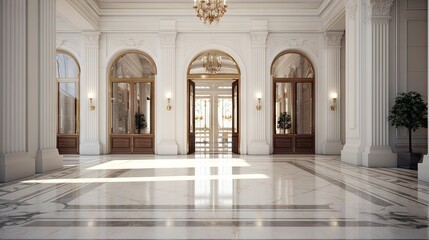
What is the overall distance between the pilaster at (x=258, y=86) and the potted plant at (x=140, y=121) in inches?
153

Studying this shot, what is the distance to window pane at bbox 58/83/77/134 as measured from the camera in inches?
544

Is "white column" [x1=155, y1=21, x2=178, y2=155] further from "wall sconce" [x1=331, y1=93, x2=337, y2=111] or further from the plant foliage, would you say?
"wall sconce" [x1=331, y1=93, x2=337, y2=111]

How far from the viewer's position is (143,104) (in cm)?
1379

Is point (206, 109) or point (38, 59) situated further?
point (206, 109)

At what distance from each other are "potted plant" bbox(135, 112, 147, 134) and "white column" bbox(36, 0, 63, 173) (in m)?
5.36

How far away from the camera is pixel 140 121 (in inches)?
541

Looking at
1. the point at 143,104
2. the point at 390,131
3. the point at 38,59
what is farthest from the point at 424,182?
the point at 143,104

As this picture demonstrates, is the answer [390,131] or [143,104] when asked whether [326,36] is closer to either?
[390,131]

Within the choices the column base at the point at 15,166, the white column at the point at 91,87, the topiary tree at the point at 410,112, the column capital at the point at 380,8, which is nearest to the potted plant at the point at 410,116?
the topiary tree at the point at 410,112

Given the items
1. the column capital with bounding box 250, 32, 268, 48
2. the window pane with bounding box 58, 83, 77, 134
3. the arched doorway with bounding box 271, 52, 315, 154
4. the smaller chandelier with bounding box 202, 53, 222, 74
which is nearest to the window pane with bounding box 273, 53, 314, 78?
the arched doorway with bounding box 271, 52, 315, 154

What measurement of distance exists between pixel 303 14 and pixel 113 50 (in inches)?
274

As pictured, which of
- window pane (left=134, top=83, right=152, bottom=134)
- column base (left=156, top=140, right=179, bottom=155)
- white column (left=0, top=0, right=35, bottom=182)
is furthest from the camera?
window pane (left=134, top=83, right=152, bottom=134)

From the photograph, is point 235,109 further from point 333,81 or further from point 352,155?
point 352,155

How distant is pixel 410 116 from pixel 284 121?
5596 millimetres
